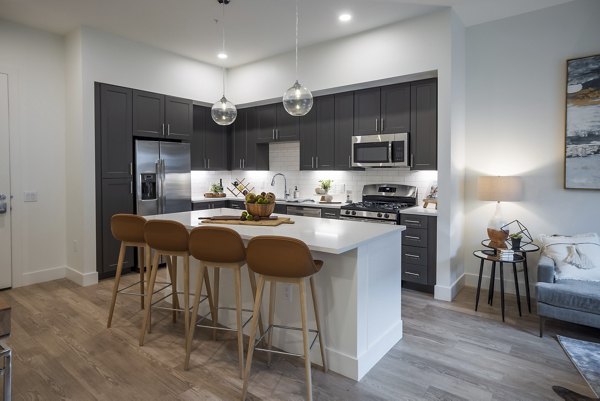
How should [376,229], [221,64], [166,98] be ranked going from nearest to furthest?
[376,229] → [166,98] → [221,64]

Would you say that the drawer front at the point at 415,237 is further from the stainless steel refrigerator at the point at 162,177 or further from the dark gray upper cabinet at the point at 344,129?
the stainless steel refrigerator at the point at 162,177

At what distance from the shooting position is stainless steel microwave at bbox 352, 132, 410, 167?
4.48 meters

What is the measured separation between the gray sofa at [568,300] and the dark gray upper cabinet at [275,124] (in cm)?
364

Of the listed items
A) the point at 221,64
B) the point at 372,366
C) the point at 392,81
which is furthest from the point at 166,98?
the point at 372,366

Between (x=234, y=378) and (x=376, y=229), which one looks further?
(x=376, y=229)

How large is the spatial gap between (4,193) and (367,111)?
178 inches

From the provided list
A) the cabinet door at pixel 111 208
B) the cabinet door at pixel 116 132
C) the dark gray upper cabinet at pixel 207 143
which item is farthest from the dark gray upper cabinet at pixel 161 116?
the cabinet door at pixel 111 208

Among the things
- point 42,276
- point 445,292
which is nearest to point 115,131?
point 42,276

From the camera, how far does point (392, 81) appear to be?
4469 millimetres

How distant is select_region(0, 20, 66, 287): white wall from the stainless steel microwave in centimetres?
385

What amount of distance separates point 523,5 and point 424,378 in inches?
149

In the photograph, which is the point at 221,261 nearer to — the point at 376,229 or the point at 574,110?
the point at 376,229

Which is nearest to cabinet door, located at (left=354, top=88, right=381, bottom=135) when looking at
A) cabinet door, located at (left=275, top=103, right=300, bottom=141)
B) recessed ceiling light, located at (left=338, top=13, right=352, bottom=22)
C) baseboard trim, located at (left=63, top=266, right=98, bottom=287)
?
recessed ceiling light, located at (left=338, top=13, right=352, bottom=22)

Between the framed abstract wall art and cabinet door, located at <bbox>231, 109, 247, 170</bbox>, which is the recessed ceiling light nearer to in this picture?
the framed abstract wall art
